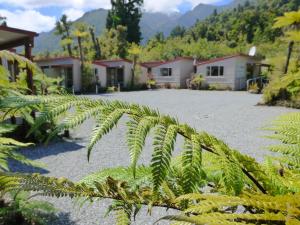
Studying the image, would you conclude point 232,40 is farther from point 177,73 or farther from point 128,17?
point 177,73

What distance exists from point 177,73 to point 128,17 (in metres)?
25.2

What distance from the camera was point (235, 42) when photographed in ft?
198


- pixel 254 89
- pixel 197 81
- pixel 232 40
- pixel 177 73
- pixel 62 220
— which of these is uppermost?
pixel 232 40

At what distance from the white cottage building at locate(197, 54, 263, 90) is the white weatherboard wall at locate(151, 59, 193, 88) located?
1520 mm

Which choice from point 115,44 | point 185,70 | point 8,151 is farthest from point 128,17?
point 8,151

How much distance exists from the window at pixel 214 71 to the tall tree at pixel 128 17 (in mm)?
24885

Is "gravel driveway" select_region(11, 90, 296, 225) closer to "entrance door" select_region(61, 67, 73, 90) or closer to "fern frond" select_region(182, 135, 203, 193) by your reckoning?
"fern frond" select_region(182, 135, 203, 193)

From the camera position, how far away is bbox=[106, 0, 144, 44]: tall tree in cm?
5534

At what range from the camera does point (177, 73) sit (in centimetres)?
3372

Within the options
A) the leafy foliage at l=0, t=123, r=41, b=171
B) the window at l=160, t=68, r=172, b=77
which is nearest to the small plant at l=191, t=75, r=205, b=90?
the window at l=160, t=68, r=172, b=77

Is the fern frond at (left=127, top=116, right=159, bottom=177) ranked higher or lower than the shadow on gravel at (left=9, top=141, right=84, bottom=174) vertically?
higher

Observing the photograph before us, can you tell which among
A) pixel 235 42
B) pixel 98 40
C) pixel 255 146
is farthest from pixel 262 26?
pixel 255 146

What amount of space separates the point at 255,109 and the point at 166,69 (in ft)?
59.6

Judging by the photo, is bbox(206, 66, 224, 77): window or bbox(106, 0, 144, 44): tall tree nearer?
bbox(206, 66, 224, 77): window
